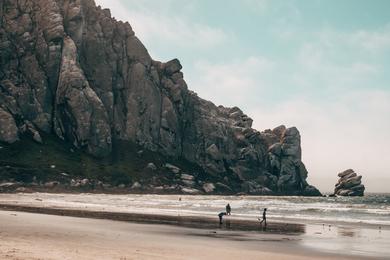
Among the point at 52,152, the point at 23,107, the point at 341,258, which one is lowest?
the point at 341,258

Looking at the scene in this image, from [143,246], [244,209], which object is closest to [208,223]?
[143,246]

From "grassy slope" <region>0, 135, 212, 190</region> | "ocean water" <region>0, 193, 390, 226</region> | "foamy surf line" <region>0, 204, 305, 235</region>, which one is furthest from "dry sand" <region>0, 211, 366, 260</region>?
"grassy slope" <region>0, 135, 212, 190</region>

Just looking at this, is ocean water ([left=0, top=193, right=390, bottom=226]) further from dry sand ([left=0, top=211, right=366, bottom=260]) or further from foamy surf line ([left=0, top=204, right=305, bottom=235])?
dry sand ([left=0, top=211, right=366, bottom=260])

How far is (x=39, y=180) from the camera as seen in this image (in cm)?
15825

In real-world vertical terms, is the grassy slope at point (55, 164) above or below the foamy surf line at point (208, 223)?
above

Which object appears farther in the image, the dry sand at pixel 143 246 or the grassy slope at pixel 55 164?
the grassy slope at pixel 55 164

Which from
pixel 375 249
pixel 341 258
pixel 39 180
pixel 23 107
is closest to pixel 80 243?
pixel 341 258

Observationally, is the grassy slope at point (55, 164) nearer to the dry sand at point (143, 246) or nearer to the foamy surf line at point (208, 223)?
the foamy surf line at point (208, 223)

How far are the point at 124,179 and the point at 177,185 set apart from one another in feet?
78.2

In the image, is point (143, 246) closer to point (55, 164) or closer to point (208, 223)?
point (208, 223)

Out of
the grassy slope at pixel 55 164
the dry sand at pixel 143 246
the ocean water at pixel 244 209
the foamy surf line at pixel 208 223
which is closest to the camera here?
the dry sand at pixel 143 246

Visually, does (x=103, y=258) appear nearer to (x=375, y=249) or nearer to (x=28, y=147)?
(x=375, y=249)

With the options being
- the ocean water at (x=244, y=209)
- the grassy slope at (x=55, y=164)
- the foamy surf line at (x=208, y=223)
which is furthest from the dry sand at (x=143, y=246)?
the grassy slope at (x=55, y=164)

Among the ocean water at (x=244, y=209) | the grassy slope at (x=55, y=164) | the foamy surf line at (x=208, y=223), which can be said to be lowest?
the foamy surf line at (x=208, y=223)
